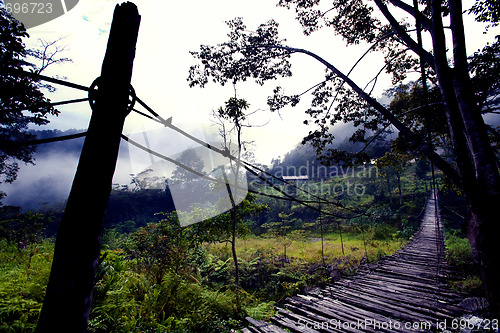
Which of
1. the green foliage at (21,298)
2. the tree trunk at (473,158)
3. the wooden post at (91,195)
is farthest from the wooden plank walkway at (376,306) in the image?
the green foliage at (21,298)

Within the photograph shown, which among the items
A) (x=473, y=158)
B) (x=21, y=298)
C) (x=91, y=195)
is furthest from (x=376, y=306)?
(x=21, y=298)

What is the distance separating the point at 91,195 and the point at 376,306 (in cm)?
513

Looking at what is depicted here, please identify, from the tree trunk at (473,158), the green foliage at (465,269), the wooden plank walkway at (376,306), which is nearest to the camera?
the tree trunk at (473,158)

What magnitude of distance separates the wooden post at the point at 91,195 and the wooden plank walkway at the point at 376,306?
311cm

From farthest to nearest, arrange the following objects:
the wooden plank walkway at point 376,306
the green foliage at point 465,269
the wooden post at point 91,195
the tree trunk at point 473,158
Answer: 1. the green foliage at point 465,269
2. the wooden plank walkway at point 376,306
3. the tree trunk at point 473,158
4. the wooden post at point 91,195

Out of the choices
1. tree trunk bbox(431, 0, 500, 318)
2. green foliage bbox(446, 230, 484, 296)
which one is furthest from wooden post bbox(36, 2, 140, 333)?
green foliage bbox(446, 230, 484, 296)

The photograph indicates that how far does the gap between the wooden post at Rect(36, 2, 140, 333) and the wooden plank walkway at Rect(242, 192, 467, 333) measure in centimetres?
311

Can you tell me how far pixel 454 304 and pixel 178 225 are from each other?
7.95 metres

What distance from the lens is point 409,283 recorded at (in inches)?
203

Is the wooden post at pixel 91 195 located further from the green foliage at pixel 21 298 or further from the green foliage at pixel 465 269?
the green foliage at pixel 465 269

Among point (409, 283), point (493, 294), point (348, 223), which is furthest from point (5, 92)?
point (348, 223)

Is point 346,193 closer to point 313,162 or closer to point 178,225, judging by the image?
point 313,162

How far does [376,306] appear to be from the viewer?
3971 millimetres

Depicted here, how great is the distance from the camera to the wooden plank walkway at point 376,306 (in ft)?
10.8
